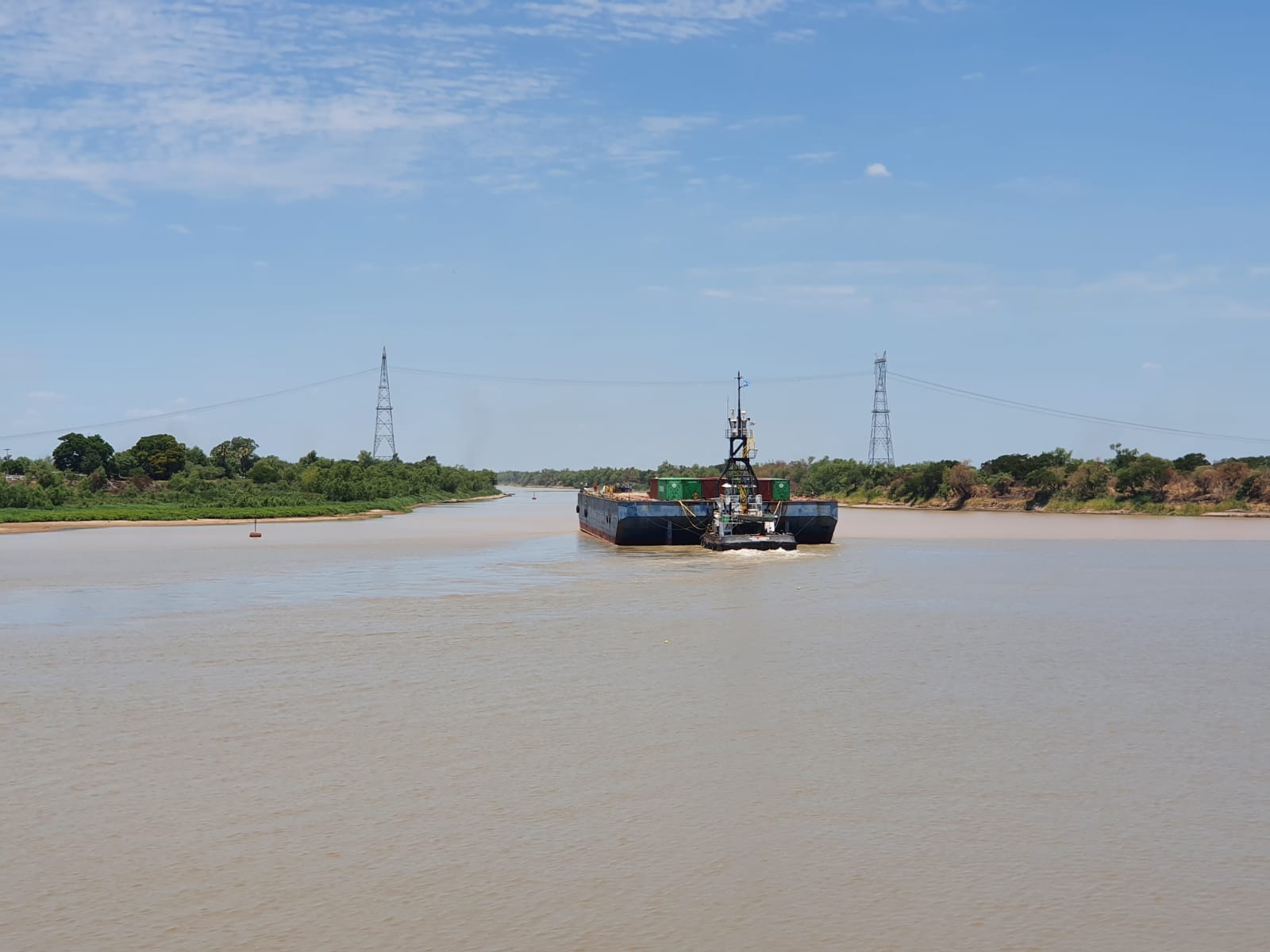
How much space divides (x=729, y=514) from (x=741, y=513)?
1.44m

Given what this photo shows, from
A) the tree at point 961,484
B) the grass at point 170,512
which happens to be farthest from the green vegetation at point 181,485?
the tree at point 961,484

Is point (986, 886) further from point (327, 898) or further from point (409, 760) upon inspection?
point (409, 760)

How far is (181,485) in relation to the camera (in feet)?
424

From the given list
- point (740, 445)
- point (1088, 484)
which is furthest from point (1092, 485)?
point (740, 445)

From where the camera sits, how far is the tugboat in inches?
2426

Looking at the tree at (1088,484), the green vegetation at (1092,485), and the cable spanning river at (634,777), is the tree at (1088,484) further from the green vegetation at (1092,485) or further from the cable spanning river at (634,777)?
the cable spanning river at (634,777)

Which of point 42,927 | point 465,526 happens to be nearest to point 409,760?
point 42,927

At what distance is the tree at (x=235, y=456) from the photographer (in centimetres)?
15625

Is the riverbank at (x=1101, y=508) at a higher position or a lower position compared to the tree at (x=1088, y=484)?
lower

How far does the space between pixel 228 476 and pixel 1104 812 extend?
150 metres

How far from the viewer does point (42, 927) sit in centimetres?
1090

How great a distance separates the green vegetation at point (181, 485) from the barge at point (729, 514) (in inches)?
2075

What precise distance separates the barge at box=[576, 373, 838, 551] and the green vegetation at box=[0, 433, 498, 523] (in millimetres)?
52717

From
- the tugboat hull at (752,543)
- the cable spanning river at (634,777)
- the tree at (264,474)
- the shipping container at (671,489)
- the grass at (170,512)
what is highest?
the tree at (264,474)
